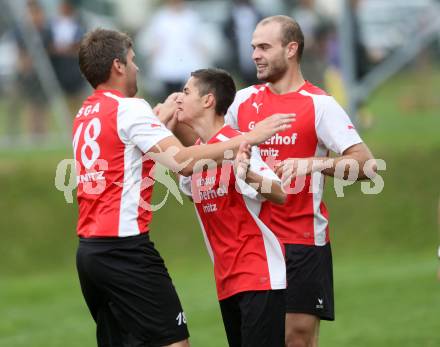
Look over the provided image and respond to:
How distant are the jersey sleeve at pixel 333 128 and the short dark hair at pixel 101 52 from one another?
1.35 metres

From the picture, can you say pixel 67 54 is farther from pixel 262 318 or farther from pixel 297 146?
pixel 262 318

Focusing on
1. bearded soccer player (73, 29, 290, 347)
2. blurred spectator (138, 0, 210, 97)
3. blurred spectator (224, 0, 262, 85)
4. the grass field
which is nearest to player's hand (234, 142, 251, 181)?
bearded soccer player (73, 29, 290, 347)

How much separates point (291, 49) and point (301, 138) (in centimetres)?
60

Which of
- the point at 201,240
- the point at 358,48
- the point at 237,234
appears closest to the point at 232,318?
the point at 237,234

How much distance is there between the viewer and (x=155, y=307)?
6.80m

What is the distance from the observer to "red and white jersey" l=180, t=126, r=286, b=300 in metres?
6.77

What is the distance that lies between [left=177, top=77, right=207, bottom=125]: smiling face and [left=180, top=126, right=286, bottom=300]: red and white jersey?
→ 0.20 m

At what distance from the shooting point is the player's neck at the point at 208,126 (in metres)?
6.96

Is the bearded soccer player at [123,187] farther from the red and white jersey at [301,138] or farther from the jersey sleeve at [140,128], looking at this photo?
the red and white jersey at [301,138]

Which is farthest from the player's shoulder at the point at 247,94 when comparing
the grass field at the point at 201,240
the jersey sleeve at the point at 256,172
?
the grass field at the point at 201,240

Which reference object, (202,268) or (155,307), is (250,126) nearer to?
(155,307)

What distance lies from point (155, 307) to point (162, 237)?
26.6ft

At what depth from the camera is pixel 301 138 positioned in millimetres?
7445

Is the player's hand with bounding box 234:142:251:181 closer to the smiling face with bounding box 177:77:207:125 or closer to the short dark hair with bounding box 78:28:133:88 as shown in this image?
the smiling face with bounding box 177:77:207:125
